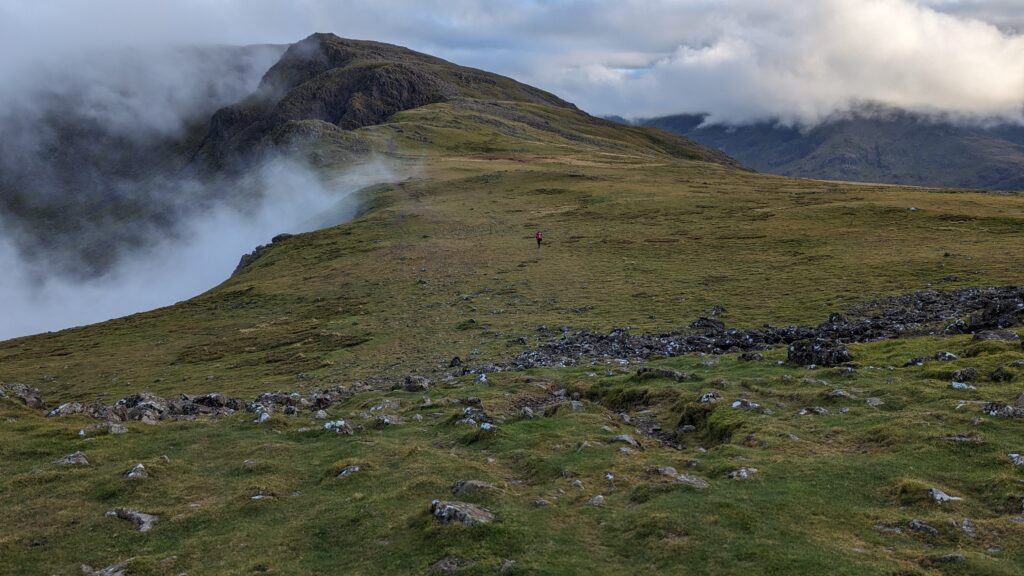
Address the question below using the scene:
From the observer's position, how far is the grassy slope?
15.5 metres

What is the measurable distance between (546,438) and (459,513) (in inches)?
288

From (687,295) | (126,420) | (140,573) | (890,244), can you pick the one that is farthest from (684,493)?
(890,244)

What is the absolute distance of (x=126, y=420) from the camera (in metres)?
28.7

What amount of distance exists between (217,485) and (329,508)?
499 centimetres

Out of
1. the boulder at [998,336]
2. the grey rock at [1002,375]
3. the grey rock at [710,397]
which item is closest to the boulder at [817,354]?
the boulder at [998,336]

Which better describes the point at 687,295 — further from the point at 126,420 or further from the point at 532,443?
the point at 126,420

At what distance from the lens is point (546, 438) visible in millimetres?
23250

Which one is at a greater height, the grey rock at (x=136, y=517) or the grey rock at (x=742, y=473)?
the grey rock at (x=136, y=517)

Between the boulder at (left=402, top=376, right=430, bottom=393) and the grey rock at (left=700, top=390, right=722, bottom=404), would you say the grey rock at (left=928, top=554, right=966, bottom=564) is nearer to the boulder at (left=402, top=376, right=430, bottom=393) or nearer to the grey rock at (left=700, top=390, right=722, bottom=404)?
the grey rock at (left=700, top=390, right=722, bottom=404)

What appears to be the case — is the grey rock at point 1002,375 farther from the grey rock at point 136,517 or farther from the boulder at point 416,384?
the grey rock at point 136,517

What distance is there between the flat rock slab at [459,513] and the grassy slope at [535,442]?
359 mm

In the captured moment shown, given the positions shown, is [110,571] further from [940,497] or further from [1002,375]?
[1002,375]

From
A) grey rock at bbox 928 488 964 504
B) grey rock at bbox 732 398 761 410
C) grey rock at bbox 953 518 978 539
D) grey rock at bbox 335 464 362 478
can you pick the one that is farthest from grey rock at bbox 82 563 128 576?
grey rock at bbox 732 398 761 410

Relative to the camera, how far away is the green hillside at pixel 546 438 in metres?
15.5
